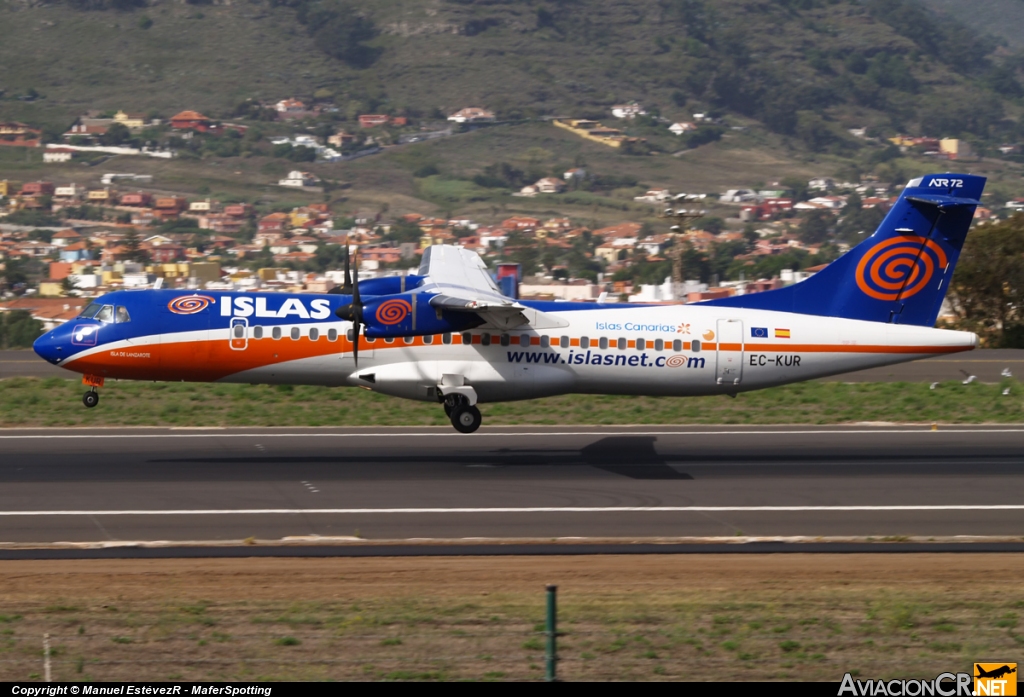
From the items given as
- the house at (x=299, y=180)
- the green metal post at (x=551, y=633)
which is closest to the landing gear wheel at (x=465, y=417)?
the green metal post at (x=551, y=633)

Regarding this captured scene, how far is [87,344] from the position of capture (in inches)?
998

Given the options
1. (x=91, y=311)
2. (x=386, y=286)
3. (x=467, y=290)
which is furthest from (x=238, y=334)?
(x=467, y=290)

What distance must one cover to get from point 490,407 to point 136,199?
156m

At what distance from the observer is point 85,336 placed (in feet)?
83.3

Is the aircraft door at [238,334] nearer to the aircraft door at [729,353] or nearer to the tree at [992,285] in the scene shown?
the aircraft door at [729,353]

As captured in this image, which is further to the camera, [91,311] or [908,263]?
[908,263]

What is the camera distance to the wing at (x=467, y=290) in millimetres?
23969

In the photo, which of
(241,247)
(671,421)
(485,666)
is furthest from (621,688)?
(241,247)

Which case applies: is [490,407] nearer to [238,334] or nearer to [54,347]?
[238,334]

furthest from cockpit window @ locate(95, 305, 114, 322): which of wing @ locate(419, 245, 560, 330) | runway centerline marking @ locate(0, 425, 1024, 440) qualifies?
wing @ locate(419, 245, 560, 330)

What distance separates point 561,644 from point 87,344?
17183 millimetres

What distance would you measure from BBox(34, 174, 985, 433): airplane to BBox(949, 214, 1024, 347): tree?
37.3 metres

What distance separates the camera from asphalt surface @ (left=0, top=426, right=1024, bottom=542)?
1867 centimetres

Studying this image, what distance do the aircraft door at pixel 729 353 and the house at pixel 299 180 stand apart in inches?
6877
